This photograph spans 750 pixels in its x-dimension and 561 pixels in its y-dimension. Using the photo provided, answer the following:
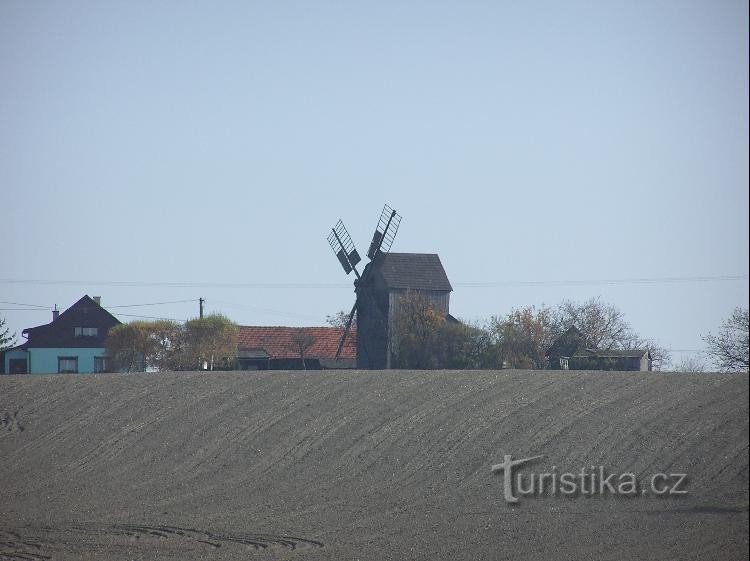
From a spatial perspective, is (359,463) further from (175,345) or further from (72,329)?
(72,329)

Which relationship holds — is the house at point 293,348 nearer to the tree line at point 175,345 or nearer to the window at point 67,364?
the tree line at point 175,345

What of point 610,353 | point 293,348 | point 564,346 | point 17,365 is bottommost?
point 17,365

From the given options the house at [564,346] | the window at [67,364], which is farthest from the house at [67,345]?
the house at [564,346]

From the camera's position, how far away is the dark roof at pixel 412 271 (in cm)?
7238

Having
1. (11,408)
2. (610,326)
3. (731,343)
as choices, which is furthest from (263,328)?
(731,343)

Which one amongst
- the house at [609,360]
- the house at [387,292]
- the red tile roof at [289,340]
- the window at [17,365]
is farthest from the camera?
the window at [17,365]

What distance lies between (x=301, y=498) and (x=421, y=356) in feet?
99.6

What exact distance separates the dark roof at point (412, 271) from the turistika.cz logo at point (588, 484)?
36936 mm

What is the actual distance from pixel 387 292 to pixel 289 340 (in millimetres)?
16953

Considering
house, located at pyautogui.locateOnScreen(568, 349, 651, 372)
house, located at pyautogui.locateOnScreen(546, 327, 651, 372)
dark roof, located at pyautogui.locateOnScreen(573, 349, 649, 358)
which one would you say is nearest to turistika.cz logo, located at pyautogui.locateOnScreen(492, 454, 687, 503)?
house, located at pyautogui.locateOnScreen(568, 349, 651, 372)

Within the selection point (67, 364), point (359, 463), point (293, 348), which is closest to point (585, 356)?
point (359, 463)

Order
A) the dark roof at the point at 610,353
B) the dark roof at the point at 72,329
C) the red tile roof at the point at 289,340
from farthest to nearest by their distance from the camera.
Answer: the dark roof at the point at 72,329, the red tile roof at the point at 289,340, the dark roof at the point at 610,353

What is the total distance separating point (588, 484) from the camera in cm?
3331

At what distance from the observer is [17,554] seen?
28844 millimetres
